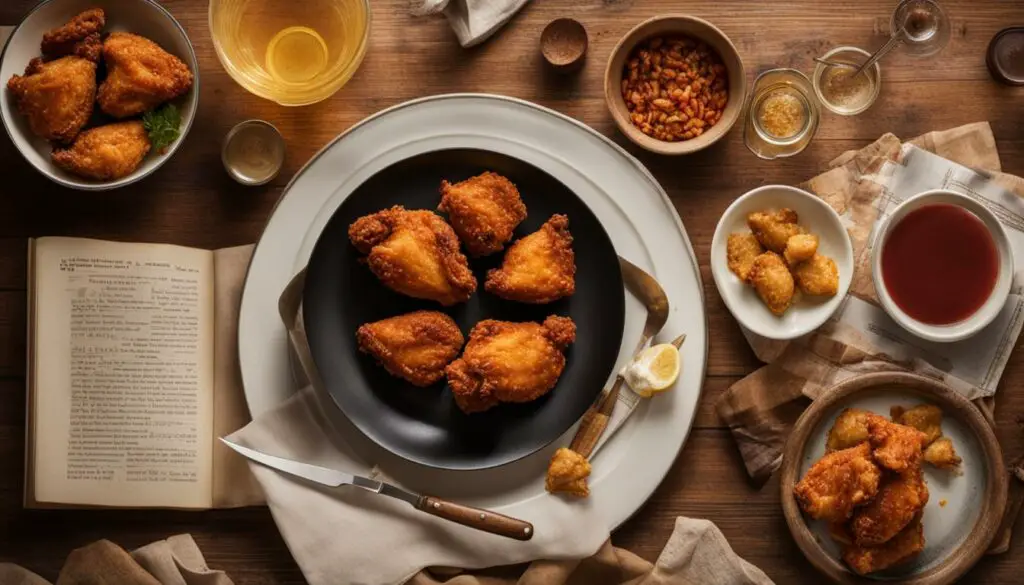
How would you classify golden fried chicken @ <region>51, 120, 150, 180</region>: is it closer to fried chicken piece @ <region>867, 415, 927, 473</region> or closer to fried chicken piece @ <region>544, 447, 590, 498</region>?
fried chicken piece @ <region>544, 447, 590, 498</region>

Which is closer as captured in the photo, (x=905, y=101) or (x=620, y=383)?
(x=620, y=383)

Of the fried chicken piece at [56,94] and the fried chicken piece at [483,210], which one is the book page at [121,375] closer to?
the fried chicken piece at [56,94]

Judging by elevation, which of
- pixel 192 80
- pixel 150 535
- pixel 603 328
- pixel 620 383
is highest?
pixel 192 80

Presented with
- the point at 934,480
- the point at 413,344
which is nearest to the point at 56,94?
the point at 413,344

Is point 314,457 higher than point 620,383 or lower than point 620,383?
lower

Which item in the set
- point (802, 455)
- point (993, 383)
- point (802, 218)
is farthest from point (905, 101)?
point (802, 455)

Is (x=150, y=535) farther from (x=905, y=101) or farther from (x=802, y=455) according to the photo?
(x=905, y=101)
